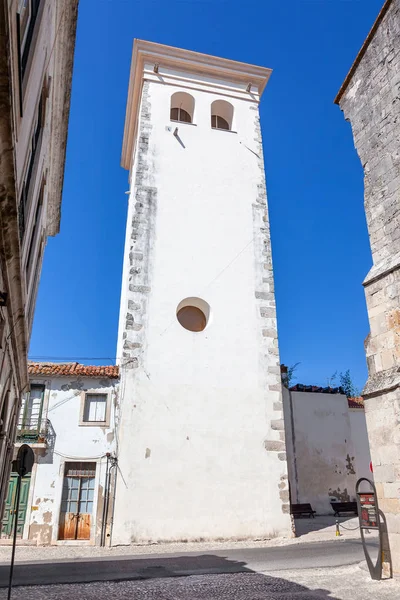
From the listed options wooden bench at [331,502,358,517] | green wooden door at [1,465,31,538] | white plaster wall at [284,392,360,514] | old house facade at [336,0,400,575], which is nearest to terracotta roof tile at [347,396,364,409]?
white plaster wall at [284,392,360,514]

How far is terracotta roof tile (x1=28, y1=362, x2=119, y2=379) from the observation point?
12.5 m

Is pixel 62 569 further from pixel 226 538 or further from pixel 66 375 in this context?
pixel 66 375

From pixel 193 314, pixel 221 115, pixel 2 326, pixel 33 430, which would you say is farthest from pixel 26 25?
Result: pixel 221 115

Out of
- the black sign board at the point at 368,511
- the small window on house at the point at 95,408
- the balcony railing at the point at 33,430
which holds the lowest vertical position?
the black sign board at the point at 368,511

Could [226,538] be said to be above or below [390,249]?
below

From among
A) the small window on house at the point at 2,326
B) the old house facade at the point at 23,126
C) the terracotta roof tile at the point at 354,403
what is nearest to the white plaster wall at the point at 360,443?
the terracotta roof tile at the point at 354,403

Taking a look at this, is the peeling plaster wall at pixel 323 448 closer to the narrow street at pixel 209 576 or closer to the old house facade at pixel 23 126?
the narrow street at pixel 209 576

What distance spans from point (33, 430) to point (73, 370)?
1.87 metres

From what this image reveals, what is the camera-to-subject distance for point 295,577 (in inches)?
256

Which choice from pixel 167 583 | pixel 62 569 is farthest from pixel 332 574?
pixel 62 569

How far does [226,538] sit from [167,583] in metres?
5.08

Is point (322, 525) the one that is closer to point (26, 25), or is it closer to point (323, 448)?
point (323, 448)

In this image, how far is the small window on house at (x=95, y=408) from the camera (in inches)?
485

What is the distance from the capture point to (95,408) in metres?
12.4
